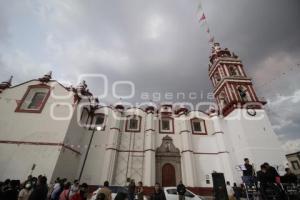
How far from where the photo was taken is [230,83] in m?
23.9

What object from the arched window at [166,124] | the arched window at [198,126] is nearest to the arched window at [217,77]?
the arched window at [198,126]

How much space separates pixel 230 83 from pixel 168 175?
51.9 feet

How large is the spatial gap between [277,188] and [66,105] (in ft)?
63.4

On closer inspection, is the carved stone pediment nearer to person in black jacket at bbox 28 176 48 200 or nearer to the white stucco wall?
the white stucco wall

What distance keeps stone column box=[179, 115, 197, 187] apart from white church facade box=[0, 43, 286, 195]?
11cm

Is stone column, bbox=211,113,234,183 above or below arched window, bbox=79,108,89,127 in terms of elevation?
Answer: below

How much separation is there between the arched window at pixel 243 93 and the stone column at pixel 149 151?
13.2m

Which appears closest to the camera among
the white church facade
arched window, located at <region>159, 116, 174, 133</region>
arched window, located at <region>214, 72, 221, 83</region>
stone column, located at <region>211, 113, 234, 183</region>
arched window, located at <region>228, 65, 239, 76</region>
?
the white church facade

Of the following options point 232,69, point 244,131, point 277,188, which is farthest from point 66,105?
point 232,69

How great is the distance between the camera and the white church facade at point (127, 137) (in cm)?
1594

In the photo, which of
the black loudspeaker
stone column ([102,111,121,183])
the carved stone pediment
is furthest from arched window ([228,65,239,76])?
stone column ([102,111,121,183])

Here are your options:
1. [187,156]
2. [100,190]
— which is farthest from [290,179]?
[187,156]

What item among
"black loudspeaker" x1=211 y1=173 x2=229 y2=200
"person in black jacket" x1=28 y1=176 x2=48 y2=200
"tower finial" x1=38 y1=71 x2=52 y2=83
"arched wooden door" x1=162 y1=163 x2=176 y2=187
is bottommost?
"person in black jacket" x1=28 y1=176 x2=48 y2=200

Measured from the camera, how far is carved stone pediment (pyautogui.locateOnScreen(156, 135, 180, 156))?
67.1 ft
